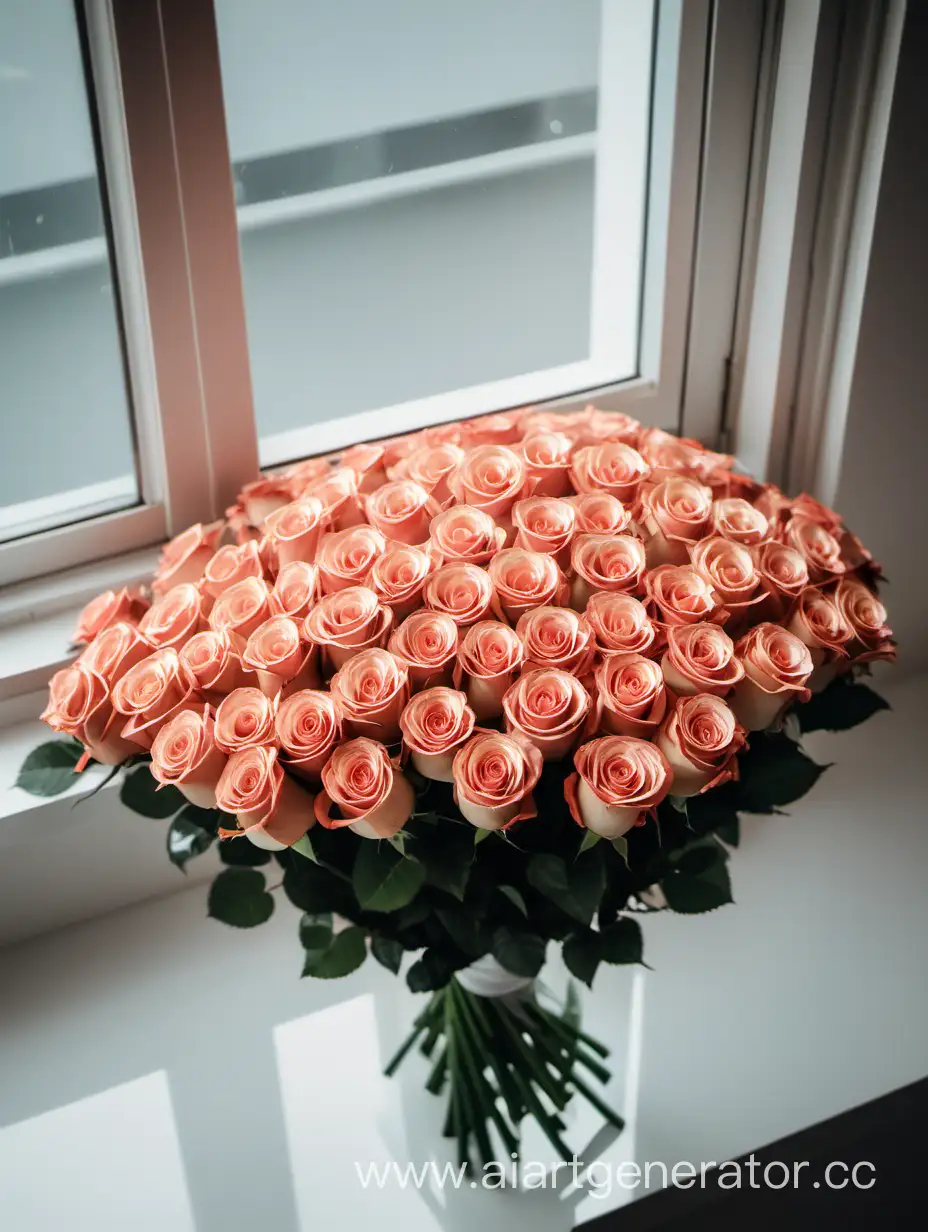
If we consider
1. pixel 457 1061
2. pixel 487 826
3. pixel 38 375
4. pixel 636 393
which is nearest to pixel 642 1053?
pixel 457 1061

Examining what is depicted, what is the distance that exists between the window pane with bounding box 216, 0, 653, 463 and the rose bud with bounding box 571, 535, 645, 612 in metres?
0.38

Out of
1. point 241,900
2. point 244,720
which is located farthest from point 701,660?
point 241,900

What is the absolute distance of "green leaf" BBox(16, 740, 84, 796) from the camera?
0.79 meters

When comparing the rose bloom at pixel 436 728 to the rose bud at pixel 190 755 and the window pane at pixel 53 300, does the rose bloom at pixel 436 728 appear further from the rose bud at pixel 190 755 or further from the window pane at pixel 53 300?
the window pane at pixel 53 300

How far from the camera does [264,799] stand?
0.62 metres

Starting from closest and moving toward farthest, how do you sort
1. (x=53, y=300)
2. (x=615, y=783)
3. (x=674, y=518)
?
(x=615, y=783)
(x=674, y=518)
(x=53, y=300)

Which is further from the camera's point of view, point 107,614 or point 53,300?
point 53,300

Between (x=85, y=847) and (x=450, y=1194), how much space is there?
15.7 inches

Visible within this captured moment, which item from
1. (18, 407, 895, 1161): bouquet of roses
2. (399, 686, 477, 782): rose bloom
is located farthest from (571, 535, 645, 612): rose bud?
(399, 686, 477, 782): rose bloom

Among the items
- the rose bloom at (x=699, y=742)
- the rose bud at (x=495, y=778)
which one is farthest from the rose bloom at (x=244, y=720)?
the rose bloom at (x=699, y=742)

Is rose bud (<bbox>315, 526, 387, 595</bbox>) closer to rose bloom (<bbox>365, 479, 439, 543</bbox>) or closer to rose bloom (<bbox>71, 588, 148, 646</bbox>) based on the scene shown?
rose bloom (<bbox>365, 479, 439, 543</bbox>)

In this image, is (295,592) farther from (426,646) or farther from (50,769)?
(50,769)

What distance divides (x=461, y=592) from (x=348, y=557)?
0.08 meters

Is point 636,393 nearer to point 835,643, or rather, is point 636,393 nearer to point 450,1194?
point 835,643
